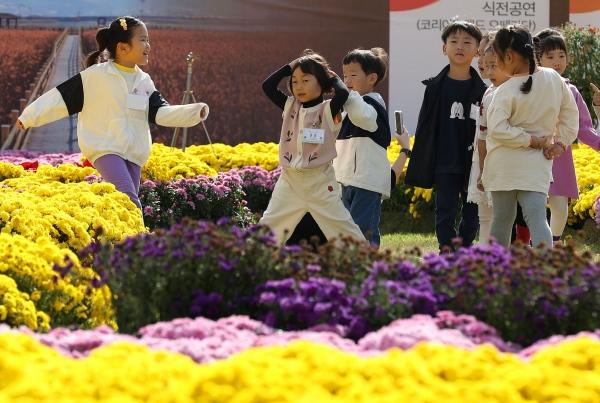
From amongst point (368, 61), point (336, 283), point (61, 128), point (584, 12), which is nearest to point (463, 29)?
point (368, 61)

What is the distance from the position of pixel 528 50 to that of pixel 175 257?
308 centimetres

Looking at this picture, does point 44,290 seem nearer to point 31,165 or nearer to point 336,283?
point 336,283

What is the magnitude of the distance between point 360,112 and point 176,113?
5.54 feet

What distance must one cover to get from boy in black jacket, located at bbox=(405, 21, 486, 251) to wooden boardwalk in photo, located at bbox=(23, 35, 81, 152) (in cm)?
1073

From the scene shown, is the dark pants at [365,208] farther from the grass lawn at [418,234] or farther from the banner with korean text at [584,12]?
the banner with korean text at [584,12]

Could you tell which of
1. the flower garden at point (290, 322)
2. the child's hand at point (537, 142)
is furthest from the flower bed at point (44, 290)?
the child's hand at point (537, 142)

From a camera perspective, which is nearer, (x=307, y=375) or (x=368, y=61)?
(x=307, y=375)

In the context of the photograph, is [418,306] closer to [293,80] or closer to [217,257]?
[217,257]

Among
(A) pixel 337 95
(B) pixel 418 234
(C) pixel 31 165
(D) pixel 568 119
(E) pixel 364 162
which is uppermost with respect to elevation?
(A) pixel 337 95

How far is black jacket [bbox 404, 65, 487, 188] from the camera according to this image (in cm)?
844

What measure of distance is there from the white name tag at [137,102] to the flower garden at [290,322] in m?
3.13

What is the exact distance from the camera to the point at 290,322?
4.60m

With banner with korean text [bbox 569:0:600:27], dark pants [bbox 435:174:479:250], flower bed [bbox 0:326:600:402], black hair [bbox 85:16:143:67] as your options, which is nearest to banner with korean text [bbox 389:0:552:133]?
banner with korean text [bbox 569:0:600:27]

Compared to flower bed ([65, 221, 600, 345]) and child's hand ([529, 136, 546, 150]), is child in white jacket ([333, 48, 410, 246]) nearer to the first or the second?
child's hand ([529, 136, 546, 150])
